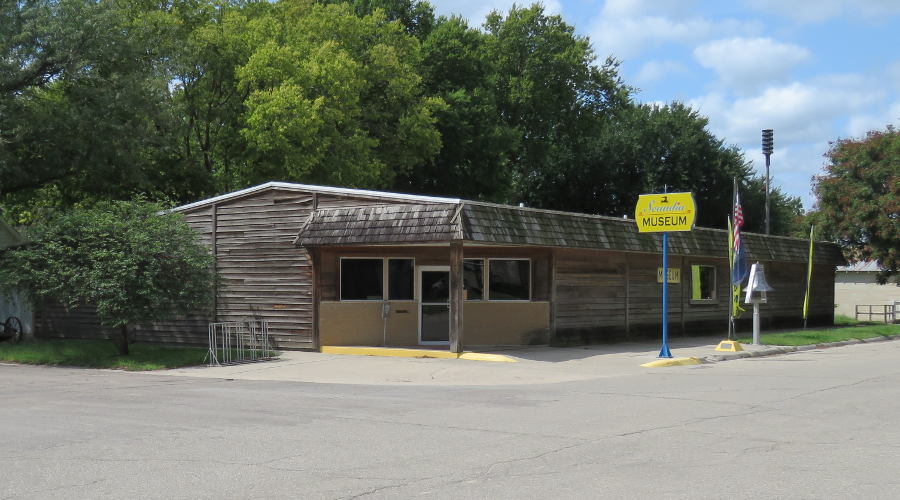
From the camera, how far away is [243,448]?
9.09m

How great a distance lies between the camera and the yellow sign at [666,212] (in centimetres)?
1962

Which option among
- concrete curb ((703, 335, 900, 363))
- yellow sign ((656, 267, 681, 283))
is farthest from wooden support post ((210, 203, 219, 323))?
yellow sign ((656, 267, 681, 283))

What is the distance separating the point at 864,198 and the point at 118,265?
31.6 metres

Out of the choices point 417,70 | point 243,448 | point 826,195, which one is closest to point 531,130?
point 417,70

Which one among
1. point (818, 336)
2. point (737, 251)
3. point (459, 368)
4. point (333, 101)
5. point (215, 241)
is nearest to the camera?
point (459, 368)

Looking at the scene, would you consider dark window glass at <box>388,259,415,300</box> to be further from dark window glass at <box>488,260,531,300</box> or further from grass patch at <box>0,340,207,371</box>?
grass patch at <box>0,340,207,371</box>

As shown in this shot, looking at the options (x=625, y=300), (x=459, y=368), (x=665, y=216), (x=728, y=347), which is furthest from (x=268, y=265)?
(x=728, y=347)

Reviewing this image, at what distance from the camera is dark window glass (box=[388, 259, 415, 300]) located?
861 inches

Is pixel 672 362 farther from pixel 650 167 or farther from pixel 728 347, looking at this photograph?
pixel 650 167

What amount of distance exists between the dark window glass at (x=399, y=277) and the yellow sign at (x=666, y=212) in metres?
5.75

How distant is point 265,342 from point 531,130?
34153 millimetres

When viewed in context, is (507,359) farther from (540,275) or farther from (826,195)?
(826,195)

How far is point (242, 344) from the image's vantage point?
2053 cm

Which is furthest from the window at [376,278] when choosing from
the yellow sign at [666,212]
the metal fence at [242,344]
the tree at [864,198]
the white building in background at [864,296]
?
the white building in background at [864,296]
